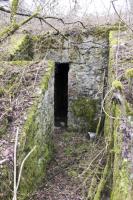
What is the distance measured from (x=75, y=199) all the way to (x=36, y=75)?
2145 mm

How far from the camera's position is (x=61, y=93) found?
927 centimetres

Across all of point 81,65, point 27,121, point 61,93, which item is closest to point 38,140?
point 27,121

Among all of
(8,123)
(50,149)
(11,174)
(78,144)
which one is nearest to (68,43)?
(78,144)

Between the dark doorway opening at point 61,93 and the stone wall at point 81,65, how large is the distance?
1.63 ft

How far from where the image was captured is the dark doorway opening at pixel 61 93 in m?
9.11

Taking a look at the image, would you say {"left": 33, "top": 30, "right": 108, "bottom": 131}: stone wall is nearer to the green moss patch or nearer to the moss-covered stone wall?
the green moss patch

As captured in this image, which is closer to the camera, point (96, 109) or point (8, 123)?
point (8, 123)

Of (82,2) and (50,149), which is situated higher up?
(82,2)

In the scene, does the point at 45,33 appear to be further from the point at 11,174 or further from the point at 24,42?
the point at 11,174

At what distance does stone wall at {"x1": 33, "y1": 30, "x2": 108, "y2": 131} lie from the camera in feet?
27.5

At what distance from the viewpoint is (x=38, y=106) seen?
562 centimetres

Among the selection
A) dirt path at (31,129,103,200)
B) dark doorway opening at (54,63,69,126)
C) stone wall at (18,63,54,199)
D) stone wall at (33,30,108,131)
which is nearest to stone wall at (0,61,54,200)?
stone wall at (18,63,54,199)

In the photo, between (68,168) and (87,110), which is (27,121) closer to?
(68,168)

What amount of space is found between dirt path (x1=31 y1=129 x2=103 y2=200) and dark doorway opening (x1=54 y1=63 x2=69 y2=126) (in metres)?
0.92
